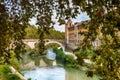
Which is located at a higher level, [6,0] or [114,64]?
[6,0]

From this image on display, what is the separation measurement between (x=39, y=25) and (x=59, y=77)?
25403 millimetres

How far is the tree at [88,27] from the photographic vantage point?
3.50 m

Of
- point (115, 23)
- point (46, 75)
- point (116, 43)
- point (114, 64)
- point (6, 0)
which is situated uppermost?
point (6, 0)

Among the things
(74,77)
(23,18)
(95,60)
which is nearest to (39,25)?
(23,18)

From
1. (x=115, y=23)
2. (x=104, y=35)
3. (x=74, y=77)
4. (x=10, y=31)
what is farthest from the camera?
(x=74, y=77)

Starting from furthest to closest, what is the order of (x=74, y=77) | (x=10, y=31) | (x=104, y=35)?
(x=74, y=77), (x=10, y=31), (x=104, y=35)

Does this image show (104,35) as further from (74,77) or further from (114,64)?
(74,77)

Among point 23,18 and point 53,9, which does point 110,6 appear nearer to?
point 53,9

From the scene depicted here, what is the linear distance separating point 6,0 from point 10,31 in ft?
1.57

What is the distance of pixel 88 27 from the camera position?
374cm

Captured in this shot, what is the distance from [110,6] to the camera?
3.55 m

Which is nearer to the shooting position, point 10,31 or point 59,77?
point 10,31

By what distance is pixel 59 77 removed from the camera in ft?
97.8

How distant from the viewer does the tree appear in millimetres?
3504
